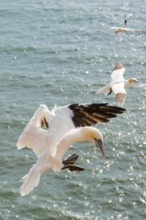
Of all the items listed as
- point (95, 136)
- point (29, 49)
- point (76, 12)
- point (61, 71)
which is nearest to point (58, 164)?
point (95, 136)

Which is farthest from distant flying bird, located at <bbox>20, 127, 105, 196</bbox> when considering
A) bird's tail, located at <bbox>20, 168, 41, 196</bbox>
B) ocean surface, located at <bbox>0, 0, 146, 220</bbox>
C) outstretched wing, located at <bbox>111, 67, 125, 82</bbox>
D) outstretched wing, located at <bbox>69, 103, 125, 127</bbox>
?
ocean surface, located at <bbox>0, 0, 146, 220</bbox>

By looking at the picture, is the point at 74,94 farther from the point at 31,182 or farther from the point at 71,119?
the point at 71,119

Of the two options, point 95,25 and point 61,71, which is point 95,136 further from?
point 95,25

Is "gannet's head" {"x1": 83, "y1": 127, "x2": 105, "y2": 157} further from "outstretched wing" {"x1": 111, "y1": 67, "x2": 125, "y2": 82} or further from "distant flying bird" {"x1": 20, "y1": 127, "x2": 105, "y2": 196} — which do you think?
"outstretched wing" {"x1": 111, "y1": 67, "x2": 125, "y2": 82}

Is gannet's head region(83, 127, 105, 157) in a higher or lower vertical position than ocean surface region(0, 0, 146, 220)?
higher

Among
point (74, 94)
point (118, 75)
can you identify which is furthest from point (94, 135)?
point (74, 94)

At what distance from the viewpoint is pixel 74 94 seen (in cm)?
1959

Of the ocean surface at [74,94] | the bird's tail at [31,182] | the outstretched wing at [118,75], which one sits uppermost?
the outstretched wing at [118,75]

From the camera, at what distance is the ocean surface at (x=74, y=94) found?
554 inches

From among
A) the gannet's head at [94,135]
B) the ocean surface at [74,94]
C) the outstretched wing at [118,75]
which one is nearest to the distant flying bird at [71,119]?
the gannet's head at [94,135]

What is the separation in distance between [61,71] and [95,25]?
532 centimetres

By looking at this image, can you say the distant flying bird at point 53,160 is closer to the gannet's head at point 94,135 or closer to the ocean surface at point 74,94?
the gannet's head at point 94,135

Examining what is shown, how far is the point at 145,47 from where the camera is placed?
2348 centimetres

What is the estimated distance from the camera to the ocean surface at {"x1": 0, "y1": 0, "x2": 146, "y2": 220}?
14062mm
